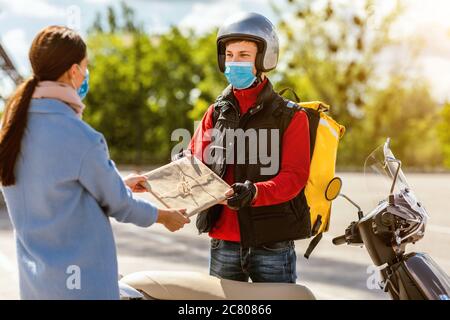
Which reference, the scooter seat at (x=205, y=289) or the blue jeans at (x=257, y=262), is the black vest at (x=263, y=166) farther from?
the scooter seat at (x=205, y=289)

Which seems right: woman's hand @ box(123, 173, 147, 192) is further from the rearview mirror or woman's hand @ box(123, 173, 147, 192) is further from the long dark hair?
the rearview mirror

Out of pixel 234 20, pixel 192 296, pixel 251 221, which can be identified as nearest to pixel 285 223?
pixel 251 221

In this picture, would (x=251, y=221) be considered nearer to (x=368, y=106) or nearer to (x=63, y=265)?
(x=63, y=265)

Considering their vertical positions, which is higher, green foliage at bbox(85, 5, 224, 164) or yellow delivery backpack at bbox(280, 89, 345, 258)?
yellow delivery backpack at bbox(280, 89, 345, 258)

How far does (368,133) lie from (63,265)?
5103 cm

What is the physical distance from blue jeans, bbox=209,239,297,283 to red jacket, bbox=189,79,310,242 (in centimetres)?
7

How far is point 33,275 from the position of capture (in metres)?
2.62

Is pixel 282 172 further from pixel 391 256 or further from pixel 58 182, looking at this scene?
pixel 58 182

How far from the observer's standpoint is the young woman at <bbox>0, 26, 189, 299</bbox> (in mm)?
2553

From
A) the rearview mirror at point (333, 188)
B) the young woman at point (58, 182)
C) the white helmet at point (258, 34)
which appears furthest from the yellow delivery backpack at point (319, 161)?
the young woman at point (58, 182)

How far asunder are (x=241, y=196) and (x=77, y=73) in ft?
2.68

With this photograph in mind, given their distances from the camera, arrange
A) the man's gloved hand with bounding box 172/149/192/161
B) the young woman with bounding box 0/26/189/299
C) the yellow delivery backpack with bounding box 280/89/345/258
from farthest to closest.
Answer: the man's gloved hand with bounding box 172/149/192/161, the yellow delivery backpack with bounding box 280/89/345/258, the young woman with bounding box 0/26/189/299

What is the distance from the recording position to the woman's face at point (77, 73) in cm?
264

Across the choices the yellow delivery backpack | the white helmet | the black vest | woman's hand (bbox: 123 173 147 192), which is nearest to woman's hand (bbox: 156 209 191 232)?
woman's hand (bbox: 123 173 147 192)
